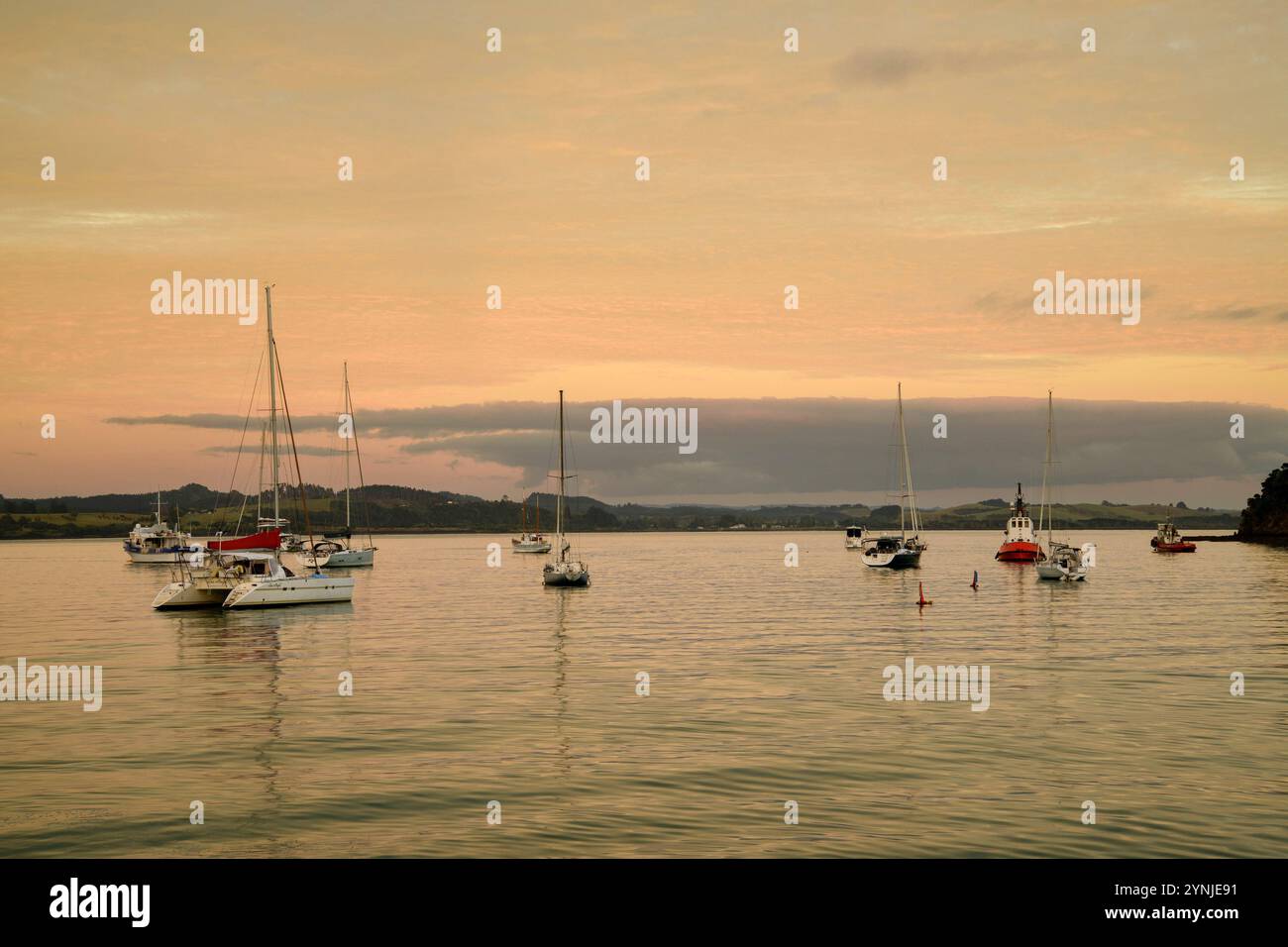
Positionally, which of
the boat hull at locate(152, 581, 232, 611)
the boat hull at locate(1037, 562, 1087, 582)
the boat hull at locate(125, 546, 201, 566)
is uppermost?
the boat hull at locate(152, 581, 232, 611)

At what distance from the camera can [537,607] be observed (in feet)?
266

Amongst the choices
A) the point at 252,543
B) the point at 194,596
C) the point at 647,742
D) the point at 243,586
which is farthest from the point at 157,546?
the point at 647,742

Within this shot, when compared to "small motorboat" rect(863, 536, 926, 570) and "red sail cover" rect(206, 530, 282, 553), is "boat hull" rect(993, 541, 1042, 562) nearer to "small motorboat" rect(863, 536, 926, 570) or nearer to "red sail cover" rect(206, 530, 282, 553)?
"small motorboat" rect(863, 536, 926, 570)

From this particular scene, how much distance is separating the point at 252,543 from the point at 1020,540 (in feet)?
404

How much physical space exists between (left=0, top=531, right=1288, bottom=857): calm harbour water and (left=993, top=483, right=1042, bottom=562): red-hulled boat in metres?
85.2

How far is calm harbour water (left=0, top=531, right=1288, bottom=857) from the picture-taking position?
19672 mm

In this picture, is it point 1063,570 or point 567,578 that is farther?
point 1063,570

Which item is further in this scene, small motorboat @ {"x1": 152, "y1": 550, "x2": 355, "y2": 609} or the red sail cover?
the red sail cover

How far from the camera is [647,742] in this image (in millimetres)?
28781

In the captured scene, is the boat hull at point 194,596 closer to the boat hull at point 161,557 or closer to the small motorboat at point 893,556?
the small motorboat at point 893,556

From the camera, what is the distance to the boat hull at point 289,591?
237ft

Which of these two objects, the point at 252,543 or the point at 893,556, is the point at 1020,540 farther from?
the point at 252,543

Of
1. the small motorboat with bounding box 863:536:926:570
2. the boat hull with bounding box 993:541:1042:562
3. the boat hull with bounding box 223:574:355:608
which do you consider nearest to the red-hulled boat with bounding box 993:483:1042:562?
the boat hull with bounding box 993:541:1042:562
